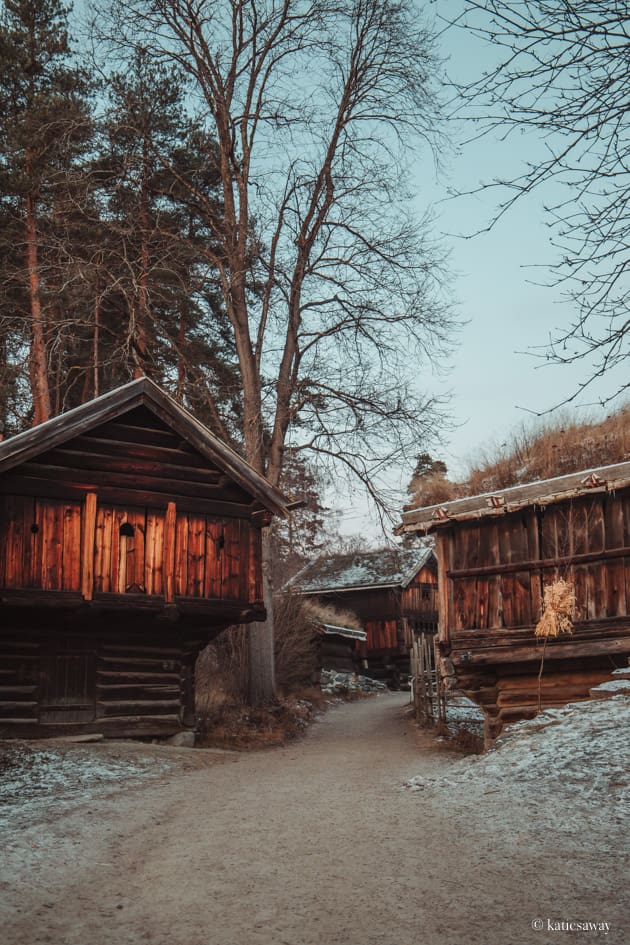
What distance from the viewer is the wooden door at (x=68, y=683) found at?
1612 centimetres

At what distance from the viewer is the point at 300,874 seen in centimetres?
754

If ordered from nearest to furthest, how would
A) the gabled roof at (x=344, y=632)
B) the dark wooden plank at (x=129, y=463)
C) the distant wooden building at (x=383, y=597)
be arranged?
the dark wooden plank at (x=129, y=463)
the gabled roof at (x=344, y=632)
the distant wooden building at (x=383, y=597)

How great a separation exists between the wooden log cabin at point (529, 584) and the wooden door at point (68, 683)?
6.20m

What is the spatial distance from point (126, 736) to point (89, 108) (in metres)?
16.6

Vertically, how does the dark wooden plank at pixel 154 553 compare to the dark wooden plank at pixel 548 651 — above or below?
above

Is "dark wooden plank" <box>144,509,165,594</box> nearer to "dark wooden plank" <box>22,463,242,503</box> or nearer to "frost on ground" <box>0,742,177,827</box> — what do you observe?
"dark wooden plank" <box>22,463,242,503</box>

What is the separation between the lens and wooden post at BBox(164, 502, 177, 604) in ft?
53.9

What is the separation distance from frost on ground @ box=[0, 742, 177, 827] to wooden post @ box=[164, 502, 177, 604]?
2721 millimetres

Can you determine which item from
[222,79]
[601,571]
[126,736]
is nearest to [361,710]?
[126,736]

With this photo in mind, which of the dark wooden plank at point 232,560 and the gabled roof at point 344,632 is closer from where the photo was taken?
the dark wooden plank at point 232,560

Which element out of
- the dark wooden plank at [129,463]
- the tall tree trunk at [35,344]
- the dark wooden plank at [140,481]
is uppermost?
the tall tree trunk at [35,344]

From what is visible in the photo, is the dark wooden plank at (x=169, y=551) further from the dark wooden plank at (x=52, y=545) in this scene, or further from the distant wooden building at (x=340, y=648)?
the distant wooden building at (x=340, y=648)

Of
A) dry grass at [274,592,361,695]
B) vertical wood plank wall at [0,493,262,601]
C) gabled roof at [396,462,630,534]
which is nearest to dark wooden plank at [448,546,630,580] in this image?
gabled roof at [396,462,630,534]

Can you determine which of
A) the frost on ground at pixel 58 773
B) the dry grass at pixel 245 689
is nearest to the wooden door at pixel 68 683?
the frost on ground at pixel 58 773
